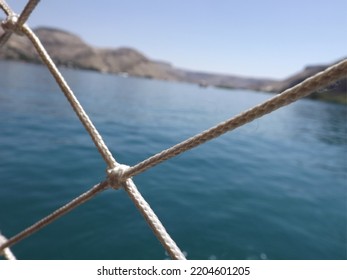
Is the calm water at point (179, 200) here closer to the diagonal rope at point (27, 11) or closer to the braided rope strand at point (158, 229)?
the braided rope strand at point (158, 229)

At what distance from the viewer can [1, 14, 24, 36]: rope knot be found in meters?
2.25

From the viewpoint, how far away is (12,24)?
226 centimetres

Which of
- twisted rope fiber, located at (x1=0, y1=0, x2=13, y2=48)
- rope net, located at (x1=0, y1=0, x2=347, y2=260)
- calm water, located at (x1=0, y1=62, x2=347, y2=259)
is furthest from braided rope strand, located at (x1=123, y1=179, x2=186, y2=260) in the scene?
twisted rope fiber, located at (x1=0, y1=0, x2=13, y2=48)

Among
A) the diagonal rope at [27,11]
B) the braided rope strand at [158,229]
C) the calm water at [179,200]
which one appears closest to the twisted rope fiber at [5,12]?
the diagonal rope at [27,11]

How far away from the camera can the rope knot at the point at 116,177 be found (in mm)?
1714

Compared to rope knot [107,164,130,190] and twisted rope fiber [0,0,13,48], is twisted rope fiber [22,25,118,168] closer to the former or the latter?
rope knot [107,164,130,190]

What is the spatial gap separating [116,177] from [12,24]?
155 cm

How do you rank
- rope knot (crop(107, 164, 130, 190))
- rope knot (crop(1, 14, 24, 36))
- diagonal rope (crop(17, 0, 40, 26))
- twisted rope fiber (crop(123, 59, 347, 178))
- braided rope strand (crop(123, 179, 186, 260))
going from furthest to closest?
rope knot (crop(1, 14, 24, 36)), diagonal rope (crop(17, 0, 40, 26)), rope knot (crop(107, 164, 130, 190)), braided rope strand (crop(123, 179, 186, 260)), twisted rope fiber (crop(123, 59, 347, 178))

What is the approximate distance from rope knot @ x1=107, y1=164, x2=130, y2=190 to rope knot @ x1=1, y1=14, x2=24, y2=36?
143cm

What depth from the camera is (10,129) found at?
1136 centimetres

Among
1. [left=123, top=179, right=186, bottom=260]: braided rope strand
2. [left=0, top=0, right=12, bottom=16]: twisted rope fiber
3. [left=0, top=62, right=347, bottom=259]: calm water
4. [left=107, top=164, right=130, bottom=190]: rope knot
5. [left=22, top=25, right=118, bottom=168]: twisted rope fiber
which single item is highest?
[left=0, top=0, right=12, bottom=16]: twisted rope fiber

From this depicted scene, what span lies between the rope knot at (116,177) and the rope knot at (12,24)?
1433 millimetres

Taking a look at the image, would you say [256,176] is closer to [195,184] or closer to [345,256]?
[195,184]
